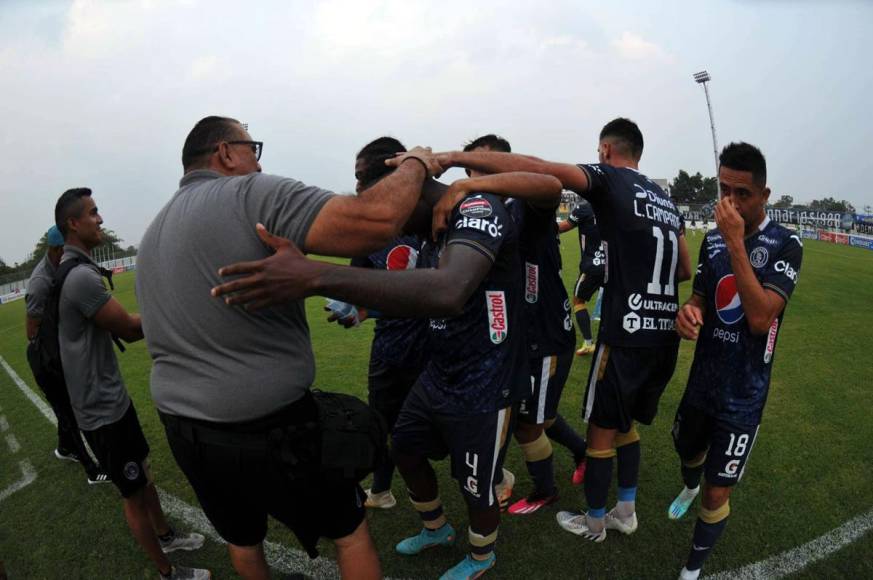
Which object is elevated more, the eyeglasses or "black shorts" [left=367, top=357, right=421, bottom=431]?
the eyeglasses

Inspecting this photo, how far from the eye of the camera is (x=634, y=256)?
123 inches

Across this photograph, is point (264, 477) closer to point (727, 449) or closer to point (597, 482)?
point (597, 482)

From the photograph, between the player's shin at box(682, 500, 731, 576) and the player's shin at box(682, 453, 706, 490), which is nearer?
the player's shin at box(682, 500, 731, 576)

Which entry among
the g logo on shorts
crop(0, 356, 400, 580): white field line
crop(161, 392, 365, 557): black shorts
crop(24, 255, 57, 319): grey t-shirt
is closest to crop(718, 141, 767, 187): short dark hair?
crop(161, 392, 365, 557): black shorts

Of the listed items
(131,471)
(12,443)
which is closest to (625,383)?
(131,471)

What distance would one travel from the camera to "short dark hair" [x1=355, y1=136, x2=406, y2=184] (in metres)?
2.76

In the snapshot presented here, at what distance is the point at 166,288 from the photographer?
190 cm

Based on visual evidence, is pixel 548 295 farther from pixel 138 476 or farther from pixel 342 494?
pixel 138 476

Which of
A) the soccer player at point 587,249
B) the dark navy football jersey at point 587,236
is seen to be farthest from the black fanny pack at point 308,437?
the dark navy football jersey at point 587,236

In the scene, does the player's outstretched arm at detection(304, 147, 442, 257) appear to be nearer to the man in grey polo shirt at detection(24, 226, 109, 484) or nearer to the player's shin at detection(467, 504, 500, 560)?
the player's shin at detection(467, 504, 500, 560)

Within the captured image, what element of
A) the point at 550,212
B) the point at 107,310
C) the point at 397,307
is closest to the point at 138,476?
the point at 107,310

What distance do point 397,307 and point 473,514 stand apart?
1839mm

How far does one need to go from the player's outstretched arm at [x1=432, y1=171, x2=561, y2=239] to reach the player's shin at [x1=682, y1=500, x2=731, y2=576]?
2.03 metres

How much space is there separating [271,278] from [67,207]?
8.85 ft
